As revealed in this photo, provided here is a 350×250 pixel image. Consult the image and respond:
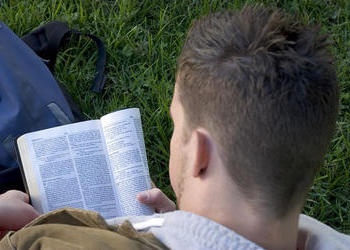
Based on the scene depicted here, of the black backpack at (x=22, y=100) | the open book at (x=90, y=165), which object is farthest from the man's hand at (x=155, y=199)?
the black backpack at (x=22, y=100)

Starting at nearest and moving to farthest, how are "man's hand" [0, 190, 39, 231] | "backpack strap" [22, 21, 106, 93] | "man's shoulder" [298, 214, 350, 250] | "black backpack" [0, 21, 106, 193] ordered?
"man's shoulder" [298, 214, 350, 250] → "man's hand" [0, 190, 39, 231] → "black backpack" [0, 21, 106, 193] → "backpack strap" [22, 21, 106, 93]

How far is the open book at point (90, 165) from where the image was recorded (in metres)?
1.91

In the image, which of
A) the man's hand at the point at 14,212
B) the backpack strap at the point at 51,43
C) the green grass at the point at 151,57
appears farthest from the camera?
the backpack strap at the point at 51,43

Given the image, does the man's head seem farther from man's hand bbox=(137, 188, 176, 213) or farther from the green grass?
the green grass

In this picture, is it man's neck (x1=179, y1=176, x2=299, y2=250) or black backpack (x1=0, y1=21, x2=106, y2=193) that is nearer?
man's neck (x1=179, y1=176, x2=299, y2=250)

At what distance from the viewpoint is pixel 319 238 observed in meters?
1.43

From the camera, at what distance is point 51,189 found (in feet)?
6.26

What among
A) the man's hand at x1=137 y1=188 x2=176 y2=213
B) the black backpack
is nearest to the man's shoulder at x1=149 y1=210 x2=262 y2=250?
the man's hand at x1=137 y1=188 x2=176 y2=213

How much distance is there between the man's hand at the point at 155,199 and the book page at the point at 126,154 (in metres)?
0.02

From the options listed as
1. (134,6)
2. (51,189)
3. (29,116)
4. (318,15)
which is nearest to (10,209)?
(51,189)

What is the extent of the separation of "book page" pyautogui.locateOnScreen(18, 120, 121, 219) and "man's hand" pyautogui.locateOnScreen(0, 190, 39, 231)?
0.18ft

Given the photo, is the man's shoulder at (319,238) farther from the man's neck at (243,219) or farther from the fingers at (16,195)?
the fingers at (16,195)

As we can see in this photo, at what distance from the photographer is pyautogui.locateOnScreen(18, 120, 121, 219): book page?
1.91m

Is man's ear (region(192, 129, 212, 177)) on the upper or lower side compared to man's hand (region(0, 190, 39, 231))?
upper
